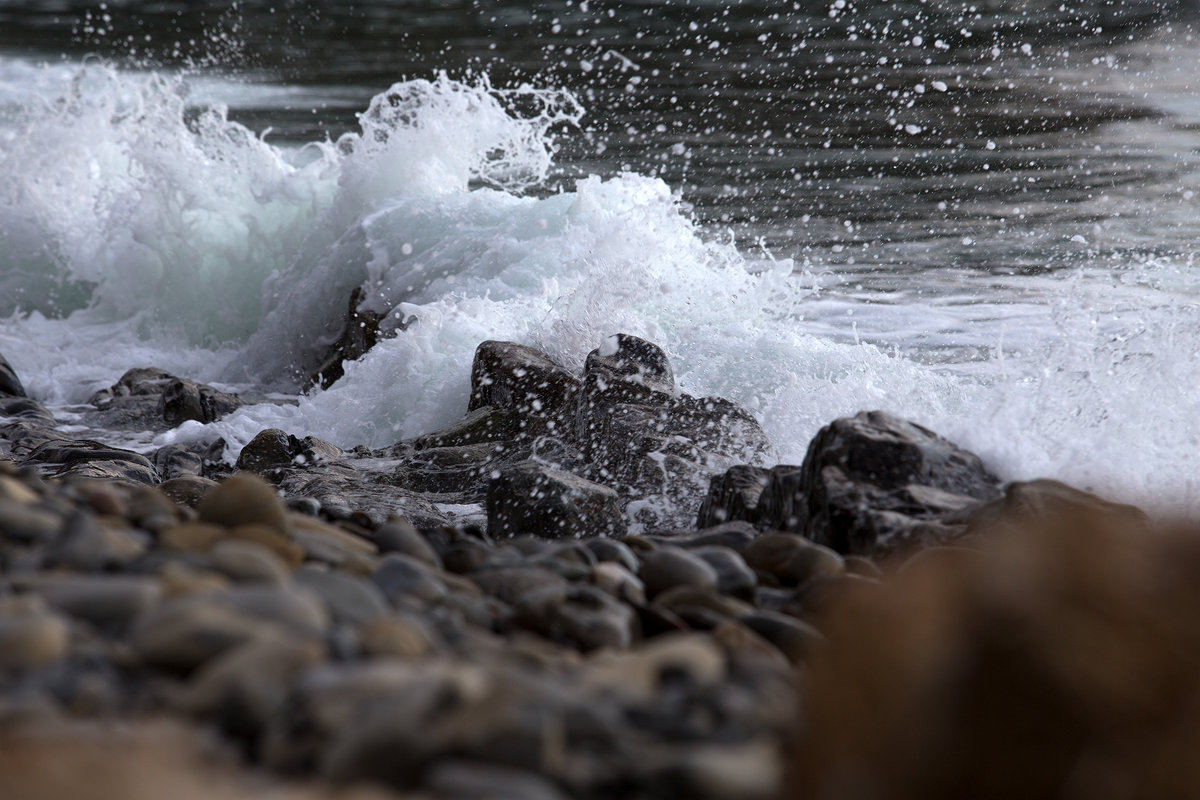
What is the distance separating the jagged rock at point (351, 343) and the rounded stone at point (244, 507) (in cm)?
499

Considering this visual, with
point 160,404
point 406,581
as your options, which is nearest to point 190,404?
point 160,404

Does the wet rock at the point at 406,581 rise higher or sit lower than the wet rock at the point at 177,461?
higher

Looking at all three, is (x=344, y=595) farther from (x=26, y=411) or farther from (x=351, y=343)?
(x=351, y=343)

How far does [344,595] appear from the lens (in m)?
1.72

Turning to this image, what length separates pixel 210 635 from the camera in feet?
4.63

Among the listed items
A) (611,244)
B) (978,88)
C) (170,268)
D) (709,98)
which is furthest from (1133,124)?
(170,268)

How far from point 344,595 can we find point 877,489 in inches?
75.3

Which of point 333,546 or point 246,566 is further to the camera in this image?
point 333,546

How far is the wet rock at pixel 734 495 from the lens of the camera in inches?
147

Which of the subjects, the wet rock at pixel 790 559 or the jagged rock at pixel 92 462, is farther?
the jagged rock at pixel 92 462

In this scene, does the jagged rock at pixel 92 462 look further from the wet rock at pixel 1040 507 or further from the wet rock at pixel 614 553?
the wet rock at pixel 1040 507

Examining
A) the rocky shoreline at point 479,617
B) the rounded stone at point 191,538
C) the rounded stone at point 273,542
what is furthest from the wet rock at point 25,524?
the rounded stone at point 273,542

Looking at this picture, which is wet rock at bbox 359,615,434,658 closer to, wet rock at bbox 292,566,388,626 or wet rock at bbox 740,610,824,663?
wet rock at bbox 292,566,388,626

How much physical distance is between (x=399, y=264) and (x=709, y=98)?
704cm
